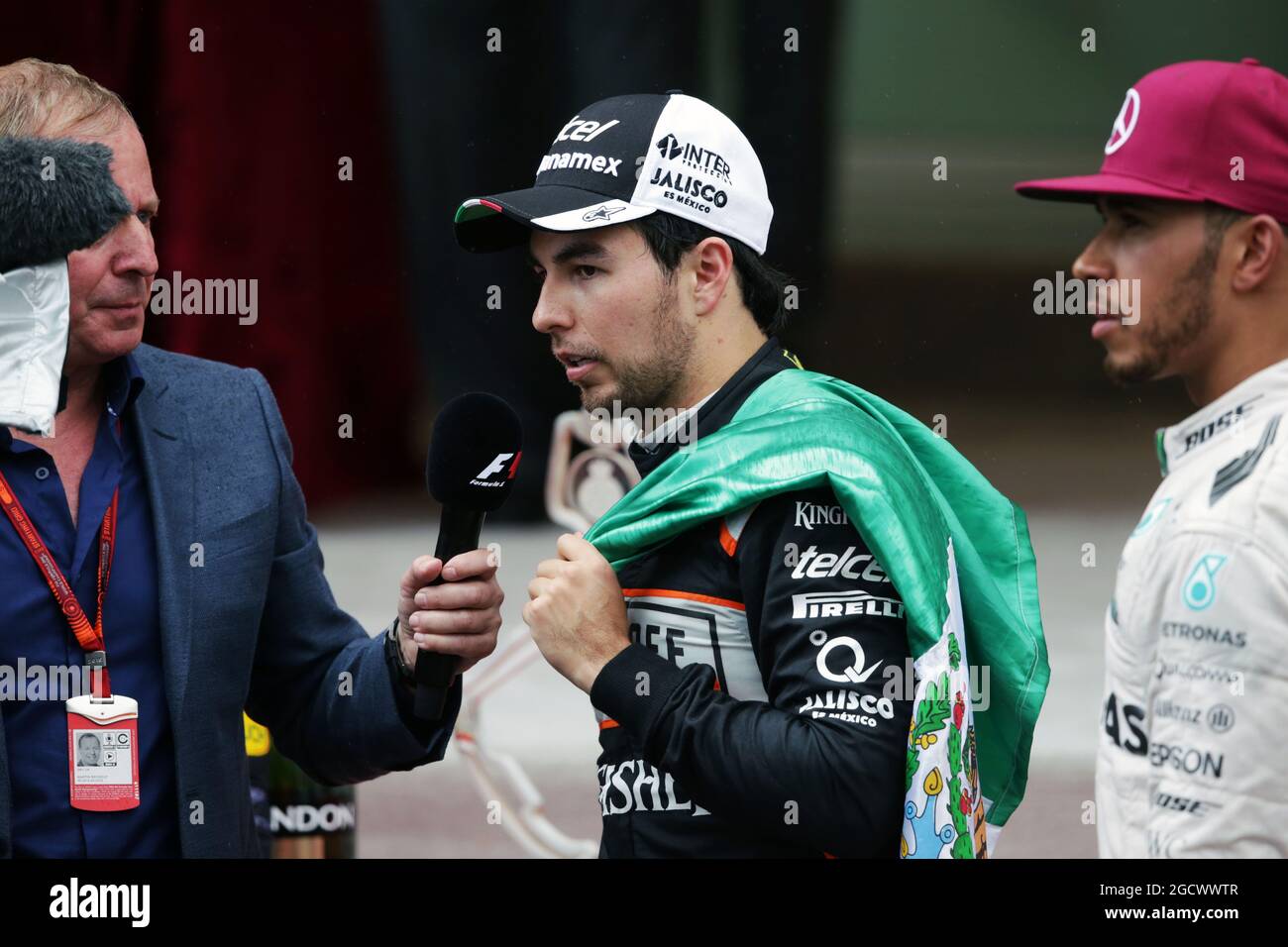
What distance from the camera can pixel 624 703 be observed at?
7.48ft

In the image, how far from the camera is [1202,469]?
2086 millimetres

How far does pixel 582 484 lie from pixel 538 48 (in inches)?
66.5

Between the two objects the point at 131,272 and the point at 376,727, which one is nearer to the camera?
the point at 131,272

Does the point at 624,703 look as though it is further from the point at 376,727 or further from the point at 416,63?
the point at 416,63

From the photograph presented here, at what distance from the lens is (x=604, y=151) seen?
2.64 m

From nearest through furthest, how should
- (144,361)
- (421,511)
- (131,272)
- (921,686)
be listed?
(921,686) → (131,272) → (144,361) → (421,511)

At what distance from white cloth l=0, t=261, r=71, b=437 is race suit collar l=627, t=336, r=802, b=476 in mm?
894

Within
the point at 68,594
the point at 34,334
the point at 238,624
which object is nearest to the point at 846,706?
the point at 238,624

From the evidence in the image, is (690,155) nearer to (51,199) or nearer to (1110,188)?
(1110,188)

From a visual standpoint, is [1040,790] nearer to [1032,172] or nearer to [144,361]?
[1032,172]

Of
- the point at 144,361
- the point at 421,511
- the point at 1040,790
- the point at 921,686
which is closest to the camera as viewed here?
the point at 921,686

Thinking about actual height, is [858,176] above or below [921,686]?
above

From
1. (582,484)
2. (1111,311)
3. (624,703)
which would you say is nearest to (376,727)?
(624,703)
